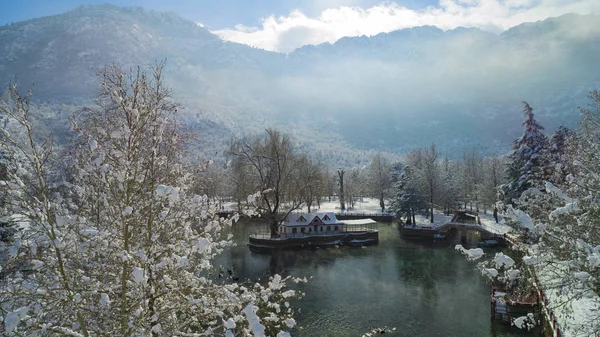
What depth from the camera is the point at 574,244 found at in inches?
291

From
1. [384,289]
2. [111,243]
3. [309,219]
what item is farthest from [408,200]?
[111,243]

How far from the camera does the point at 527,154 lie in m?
35.4

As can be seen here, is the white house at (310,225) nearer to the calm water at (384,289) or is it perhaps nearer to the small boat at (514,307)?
the calm water at (384,289)

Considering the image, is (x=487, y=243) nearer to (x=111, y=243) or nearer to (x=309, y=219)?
(x=309, y=219)

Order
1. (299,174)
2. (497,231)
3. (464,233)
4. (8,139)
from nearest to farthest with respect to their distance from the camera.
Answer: (8,139), (497,231), (464,233), (299,174)

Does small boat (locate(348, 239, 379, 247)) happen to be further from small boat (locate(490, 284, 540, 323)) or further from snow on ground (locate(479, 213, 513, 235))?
small boat (locate(490, 284, 540, 323))

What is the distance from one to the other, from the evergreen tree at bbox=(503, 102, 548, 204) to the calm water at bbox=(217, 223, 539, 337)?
9529 mm

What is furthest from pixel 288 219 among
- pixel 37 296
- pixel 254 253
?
pixel 37 296

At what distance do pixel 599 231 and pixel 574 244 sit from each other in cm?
220

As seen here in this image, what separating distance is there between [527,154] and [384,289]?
21834 mm

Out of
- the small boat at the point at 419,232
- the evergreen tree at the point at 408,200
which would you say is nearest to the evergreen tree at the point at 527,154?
the small boat at the point at 419,232

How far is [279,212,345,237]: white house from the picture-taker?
4084 centimetres

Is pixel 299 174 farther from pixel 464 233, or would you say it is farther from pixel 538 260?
pixel 538 260

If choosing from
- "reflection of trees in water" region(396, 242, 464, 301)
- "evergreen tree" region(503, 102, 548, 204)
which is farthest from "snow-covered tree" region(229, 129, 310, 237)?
"evergreen tree" region(503, 102, 548, 204)
